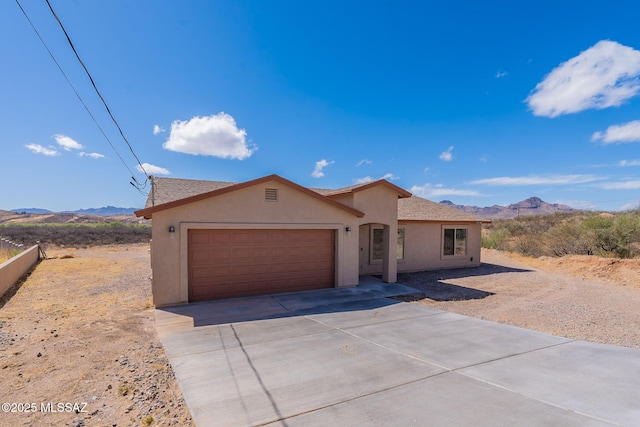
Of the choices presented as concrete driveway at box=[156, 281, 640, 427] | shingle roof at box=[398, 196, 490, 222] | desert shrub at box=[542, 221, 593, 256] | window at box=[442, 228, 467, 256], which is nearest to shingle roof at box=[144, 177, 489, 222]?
shingle roof at box=[398, 196, 490, 222]

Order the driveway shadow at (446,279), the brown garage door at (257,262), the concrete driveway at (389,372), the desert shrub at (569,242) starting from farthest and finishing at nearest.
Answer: the desert shrub at (569,242) → the driveway shadow at (446,279) → the brown garage door at (257,262) → the concrete driveway at (389,372)

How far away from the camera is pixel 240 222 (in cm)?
1019

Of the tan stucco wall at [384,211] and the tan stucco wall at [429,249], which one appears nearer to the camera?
the tan stucco wall at [384,211]

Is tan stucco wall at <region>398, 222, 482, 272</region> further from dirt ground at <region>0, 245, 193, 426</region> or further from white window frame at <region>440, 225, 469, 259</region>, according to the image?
dirt ground at <region>0, 245, 193, 426</region>

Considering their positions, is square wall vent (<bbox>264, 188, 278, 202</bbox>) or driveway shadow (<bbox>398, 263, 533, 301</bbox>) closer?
square wall vent (<bbox>264, 188, 278, 202</bbox>)

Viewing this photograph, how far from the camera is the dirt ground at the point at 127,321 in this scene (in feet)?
14.3

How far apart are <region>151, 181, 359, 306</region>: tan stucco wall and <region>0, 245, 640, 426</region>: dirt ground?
1.13 m

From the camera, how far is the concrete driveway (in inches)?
158

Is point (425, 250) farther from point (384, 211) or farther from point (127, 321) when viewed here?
point (127, 321)

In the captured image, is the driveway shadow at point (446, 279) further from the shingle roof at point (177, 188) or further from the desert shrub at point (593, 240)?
the shingle roof at point (177, 188)

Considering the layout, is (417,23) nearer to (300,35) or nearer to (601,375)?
(300,35)

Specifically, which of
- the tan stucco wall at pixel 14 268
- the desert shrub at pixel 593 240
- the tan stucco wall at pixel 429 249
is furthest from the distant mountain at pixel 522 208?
the tan stucco wall at pixel 14 268

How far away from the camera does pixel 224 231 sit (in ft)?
33.1

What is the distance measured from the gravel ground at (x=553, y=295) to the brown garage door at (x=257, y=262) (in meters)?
3.96
